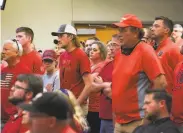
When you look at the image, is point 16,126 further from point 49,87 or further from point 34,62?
point 34,62

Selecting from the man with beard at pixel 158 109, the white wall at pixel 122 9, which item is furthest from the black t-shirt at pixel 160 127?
the white wall at pixel 122 9

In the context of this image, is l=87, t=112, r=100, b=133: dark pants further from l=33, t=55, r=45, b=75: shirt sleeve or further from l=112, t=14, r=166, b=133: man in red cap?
l=112, t=14, r=166, b=133: man in red cap

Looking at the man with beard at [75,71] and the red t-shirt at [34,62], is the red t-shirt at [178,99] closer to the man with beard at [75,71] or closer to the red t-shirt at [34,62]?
the man with beard at [75,71]

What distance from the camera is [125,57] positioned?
3.98 metres

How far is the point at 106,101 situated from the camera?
4.95m

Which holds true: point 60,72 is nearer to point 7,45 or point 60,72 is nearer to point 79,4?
point 7,45

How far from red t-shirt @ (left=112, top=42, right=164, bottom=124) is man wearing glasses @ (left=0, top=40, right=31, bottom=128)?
1112mm

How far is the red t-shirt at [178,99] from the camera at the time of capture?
158 inches

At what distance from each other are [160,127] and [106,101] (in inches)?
51.2

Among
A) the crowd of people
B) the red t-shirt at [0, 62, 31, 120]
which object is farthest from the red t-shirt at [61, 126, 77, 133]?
the red t-shirt at [0, 62, 31, 120]

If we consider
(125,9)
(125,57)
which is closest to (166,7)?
(125,9)

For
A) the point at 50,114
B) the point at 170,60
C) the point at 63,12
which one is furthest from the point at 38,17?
the point at 50,114

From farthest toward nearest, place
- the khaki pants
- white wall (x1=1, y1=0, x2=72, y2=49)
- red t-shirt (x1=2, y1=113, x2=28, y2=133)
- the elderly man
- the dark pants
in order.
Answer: white wall (x1=1, y1=0, x2=72, y2=49) < the dark pants < the khaki pants < red t-shirt (x1=2, y1=113, x2=28, y2=133) < the elderly man

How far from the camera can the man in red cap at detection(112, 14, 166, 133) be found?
3.81m
